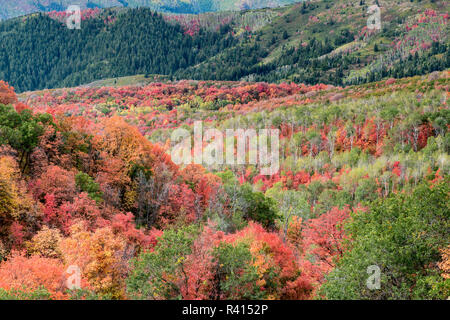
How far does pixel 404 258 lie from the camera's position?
36.7 meters

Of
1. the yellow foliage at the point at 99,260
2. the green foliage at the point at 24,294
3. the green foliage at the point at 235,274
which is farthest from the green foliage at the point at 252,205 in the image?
the green foliage at the point at 24,294

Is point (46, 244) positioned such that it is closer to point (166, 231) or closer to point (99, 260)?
point (99, 260)

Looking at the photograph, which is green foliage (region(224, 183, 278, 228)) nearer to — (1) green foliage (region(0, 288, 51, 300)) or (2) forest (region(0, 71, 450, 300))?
(2) forest (region(0, 71, 450, 300))

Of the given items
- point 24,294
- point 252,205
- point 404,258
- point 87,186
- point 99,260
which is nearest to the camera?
point 24,294

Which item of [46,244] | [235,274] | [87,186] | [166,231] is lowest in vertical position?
[46,244]

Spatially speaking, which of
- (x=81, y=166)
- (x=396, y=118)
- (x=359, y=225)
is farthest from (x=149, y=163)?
(x=396, y=118)

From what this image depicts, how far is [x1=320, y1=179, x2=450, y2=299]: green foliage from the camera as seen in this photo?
110 feet

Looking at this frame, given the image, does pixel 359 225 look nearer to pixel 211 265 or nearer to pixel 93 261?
pixel 211 265

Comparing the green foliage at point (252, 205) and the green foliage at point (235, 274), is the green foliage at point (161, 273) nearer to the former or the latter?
the green foliage at point (235, 274)

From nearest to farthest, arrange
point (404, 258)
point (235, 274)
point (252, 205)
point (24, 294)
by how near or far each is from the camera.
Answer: point (24, 294) → point (404, 258) → point (235, 274) → point (252, 205)

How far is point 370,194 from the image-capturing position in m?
137

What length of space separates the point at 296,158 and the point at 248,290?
498 feet

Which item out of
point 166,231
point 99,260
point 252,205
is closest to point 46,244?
point 99,260

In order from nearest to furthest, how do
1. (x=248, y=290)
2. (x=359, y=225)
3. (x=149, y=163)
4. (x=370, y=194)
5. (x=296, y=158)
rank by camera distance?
1. (x=248, y=290)
2. (x=359, y=225)
3. (x=149, y=163)
4. (x=370, y=194)
5. (x=296, y=158)
